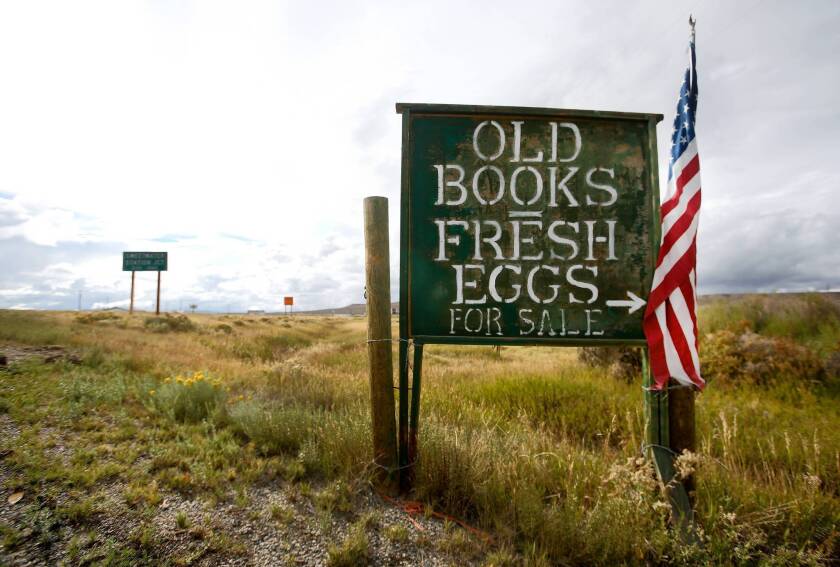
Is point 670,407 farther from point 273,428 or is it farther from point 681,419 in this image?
point 273,428

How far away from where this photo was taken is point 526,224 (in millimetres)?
3420

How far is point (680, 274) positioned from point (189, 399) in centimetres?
551

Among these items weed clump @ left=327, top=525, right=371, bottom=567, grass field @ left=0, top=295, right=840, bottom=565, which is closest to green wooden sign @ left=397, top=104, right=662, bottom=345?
grass field @ left=0, top=295, right=840, bottom=565

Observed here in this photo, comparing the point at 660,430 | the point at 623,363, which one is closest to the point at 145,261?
the point at 623,363

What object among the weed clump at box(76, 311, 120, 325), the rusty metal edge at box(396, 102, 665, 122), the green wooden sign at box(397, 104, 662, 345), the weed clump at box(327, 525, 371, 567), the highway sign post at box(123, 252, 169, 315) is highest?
the highway sign post at box(123, 252, 169, 315)

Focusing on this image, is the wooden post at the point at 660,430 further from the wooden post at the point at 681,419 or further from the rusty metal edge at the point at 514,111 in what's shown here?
the rusty metal edge at the point at 514,111

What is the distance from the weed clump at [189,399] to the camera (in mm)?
4797

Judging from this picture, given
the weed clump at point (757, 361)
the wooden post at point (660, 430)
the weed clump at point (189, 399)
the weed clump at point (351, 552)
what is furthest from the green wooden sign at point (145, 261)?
the wooden post at point (660, 430)

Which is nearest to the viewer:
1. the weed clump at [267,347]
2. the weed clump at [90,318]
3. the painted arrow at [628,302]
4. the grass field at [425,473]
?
the grass field at [425,473]

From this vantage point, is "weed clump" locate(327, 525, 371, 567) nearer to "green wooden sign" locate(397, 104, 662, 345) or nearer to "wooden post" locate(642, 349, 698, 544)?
"green wooden sign" locate(397, 104, 662, 345)

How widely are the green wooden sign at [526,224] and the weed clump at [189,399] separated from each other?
3.16 meters

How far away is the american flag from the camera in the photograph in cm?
314

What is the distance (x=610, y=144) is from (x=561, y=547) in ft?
10.5

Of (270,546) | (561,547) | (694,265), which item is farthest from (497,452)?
(694,265)
